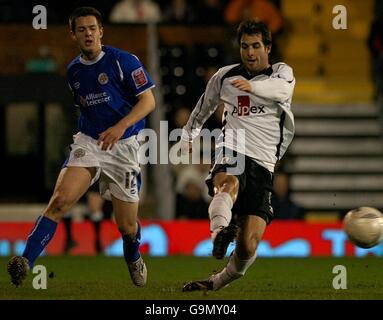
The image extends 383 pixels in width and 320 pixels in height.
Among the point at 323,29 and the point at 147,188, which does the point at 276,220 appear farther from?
the point at 323,29

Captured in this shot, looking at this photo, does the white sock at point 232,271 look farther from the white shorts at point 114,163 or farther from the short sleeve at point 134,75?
the short sleeve at point 134,75

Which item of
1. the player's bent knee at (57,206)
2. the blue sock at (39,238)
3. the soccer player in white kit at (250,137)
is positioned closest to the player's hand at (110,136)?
the player's bent knee at (57,206)

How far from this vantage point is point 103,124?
983cm

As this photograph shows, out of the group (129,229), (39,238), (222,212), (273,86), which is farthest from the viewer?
(129,229)

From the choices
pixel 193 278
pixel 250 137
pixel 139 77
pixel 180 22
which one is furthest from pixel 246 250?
pixel 180 22

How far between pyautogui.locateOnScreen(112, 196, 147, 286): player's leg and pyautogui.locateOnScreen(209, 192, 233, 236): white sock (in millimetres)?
1163

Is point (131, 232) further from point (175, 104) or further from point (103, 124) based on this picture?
point (175, 104)

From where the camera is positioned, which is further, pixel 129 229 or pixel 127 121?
pixel 129 229

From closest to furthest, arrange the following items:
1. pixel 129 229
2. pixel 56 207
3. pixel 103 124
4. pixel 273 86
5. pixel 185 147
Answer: pixel 273 86
pixel 56 207
pixel 185 147
pixel 103 124
pixel 129 229

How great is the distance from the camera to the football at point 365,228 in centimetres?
1022

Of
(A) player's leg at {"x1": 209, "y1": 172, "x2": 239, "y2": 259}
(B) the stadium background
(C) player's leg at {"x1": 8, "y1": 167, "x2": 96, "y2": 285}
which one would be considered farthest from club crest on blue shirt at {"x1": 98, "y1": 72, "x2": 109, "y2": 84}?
(B) the stadium background

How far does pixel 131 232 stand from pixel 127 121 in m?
1.03

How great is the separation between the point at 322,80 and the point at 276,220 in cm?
467

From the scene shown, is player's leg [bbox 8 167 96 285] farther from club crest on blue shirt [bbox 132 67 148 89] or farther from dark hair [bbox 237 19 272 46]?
dark hair [bbox 237 19 272 46]
